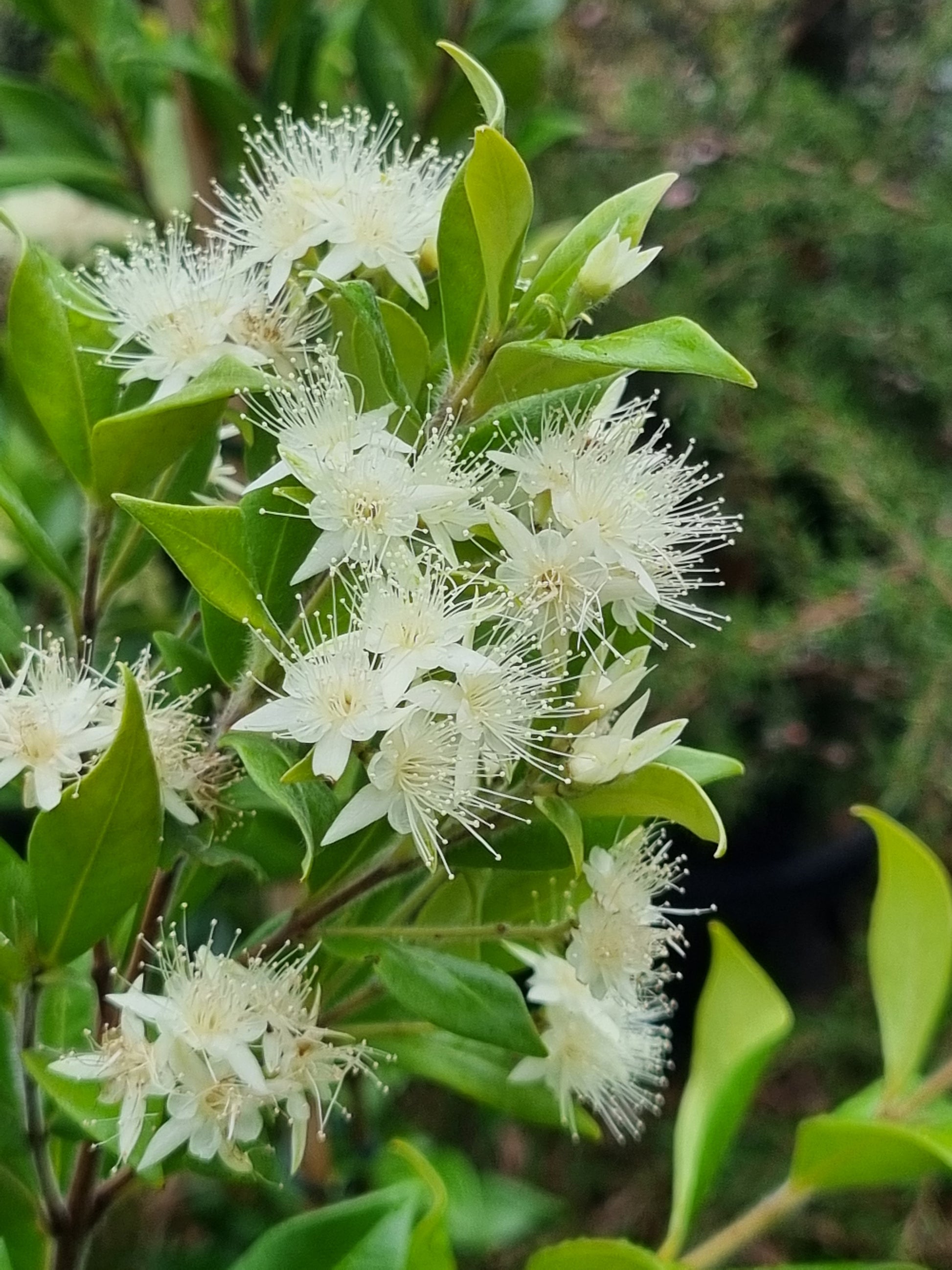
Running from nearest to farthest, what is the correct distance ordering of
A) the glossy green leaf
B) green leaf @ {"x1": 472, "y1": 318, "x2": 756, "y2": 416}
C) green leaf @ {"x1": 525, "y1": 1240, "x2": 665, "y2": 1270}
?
green leaf @ {"x1": 472, "y1": 318, "x2": 756, "y2": 416}
green leaf @ {"x1": 525, "y1": 1240, "x2": 665, "y2": 1270}
the glossy green leaf

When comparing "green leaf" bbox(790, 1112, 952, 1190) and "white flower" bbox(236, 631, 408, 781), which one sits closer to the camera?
"white flower" bbox(236, 631, 408, 781)

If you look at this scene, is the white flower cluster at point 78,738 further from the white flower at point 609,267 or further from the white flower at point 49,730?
the white flower at point 609,267

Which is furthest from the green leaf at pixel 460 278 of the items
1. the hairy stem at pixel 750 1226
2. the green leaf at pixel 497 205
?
the hairy stem at pixel 750 1226

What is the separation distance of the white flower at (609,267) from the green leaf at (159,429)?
0.39 feet

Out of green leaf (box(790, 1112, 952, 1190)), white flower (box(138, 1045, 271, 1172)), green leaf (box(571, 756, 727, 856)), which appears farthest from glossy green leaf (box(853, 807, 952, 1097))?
white flower (box(138, 1045, 271, 1172))

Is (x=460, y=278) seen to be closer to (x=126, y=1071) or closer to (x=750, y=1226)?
(x=126, y=1071)

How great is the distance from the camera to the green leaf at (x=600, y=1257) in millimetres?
547

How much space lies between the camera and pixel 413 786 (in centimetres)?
37

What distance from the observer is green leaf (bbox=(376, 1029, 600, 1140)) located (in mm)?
531

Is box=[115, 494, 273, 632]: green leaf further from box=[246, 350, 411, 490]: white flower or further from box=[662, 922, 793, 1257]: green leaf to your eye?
box=[662, 922, 793, 1257]: green leaf

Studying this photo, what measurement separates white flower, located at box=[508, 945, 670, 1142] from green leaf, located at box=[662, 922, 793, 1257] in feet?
0.41

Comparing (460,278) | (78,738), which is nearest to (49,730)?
(78,738)

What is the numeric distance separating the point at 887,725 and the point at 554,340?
0.93 m

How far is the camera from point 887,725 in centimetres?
117
